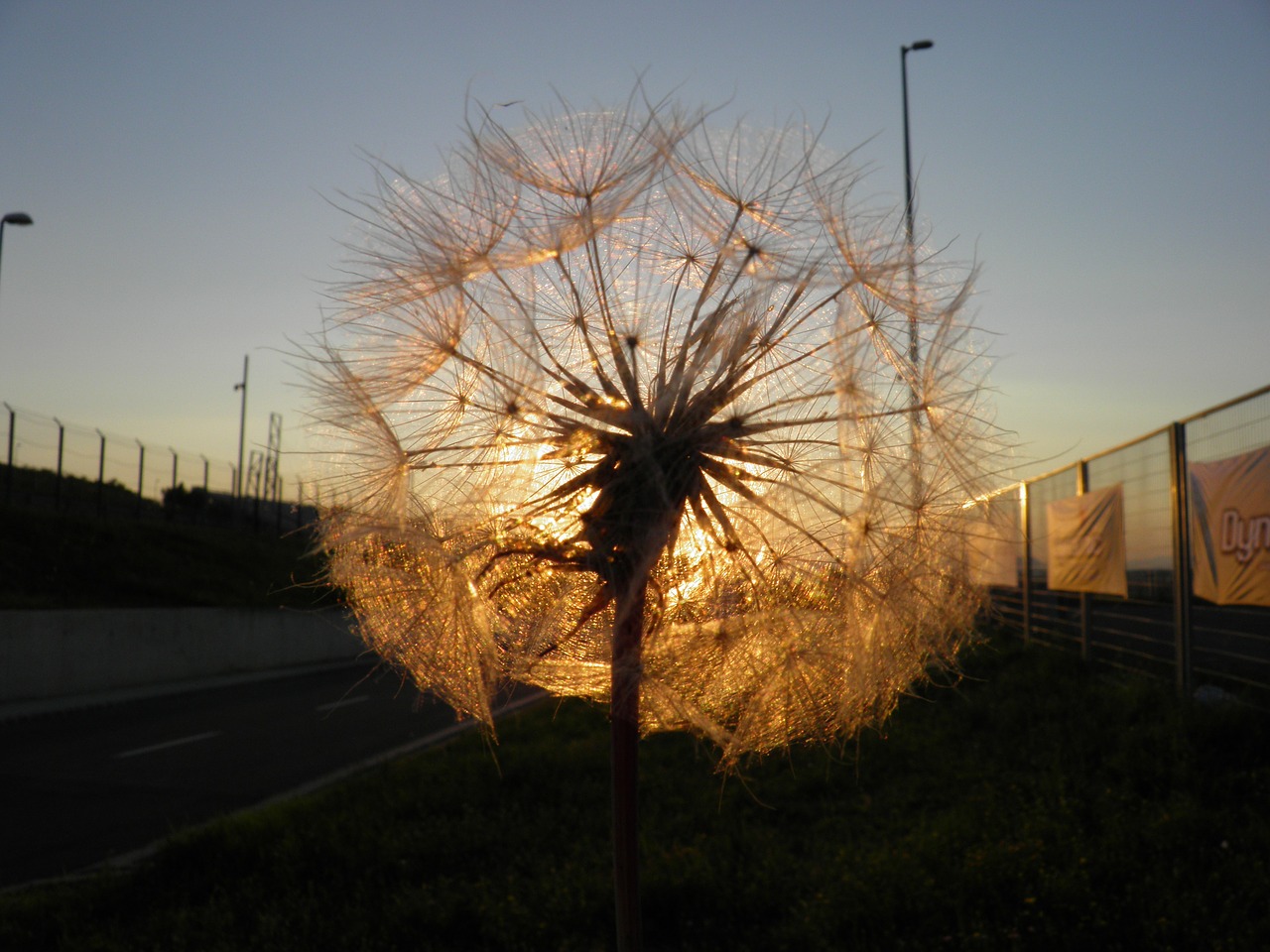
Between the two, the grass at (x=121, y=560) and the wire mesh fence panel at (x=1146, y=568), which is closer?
the wire mesh fence panel at (x=1146, y=568)

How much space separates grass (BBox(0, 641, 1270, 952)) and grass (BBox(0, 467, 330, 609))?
14.7 m

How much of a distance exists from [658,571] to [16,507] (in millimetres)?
26184

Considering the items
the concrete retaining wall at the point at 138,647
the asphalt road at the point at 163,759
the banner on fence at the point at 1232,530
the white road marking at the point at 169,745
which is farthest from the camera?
the concrete retaining wall at the point at 138,647

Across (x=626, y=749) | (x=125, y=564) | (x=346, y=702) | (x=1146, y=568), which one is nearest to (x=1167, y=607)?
(x=1146, y=568)

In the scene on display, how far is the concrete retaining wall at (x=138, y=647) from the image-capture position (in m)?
18.1

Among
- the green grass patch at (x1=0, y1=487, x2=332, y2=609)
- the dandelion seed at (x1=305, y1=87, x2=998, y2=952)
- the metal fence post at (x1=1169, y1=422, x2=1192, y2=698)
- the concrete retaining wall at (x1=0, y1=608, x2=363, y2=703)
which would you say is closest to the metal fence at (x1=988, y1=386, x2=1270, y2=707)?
the metal fence post at (x1=1169, y1=422, x2=1192, y2=698)

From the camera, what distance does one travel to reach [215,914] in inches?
229

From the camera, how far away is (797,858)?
6.38m

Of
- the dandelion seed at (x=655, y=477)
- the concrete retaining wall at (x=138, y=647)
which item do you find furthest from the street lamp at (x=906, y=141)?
the concrete retaining wall at (x=138, y=647)

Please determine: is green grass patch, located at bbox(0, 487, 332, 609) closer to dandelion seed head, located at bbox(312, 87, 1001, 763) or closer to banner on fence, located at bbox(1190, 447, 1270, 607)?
banner on fence, located at bbox(1190, 447, 1270, 607)

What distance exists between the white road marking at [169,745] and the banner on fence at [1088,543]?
11374 mm

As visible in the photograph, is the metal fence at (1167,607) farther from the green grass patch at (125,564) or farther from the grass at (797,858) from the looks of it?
the green grass patch at (125,564)

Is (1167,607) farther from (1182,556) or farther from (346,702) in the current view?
(346,702)

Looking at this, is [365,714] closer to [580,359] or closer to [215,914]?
[215,914]
